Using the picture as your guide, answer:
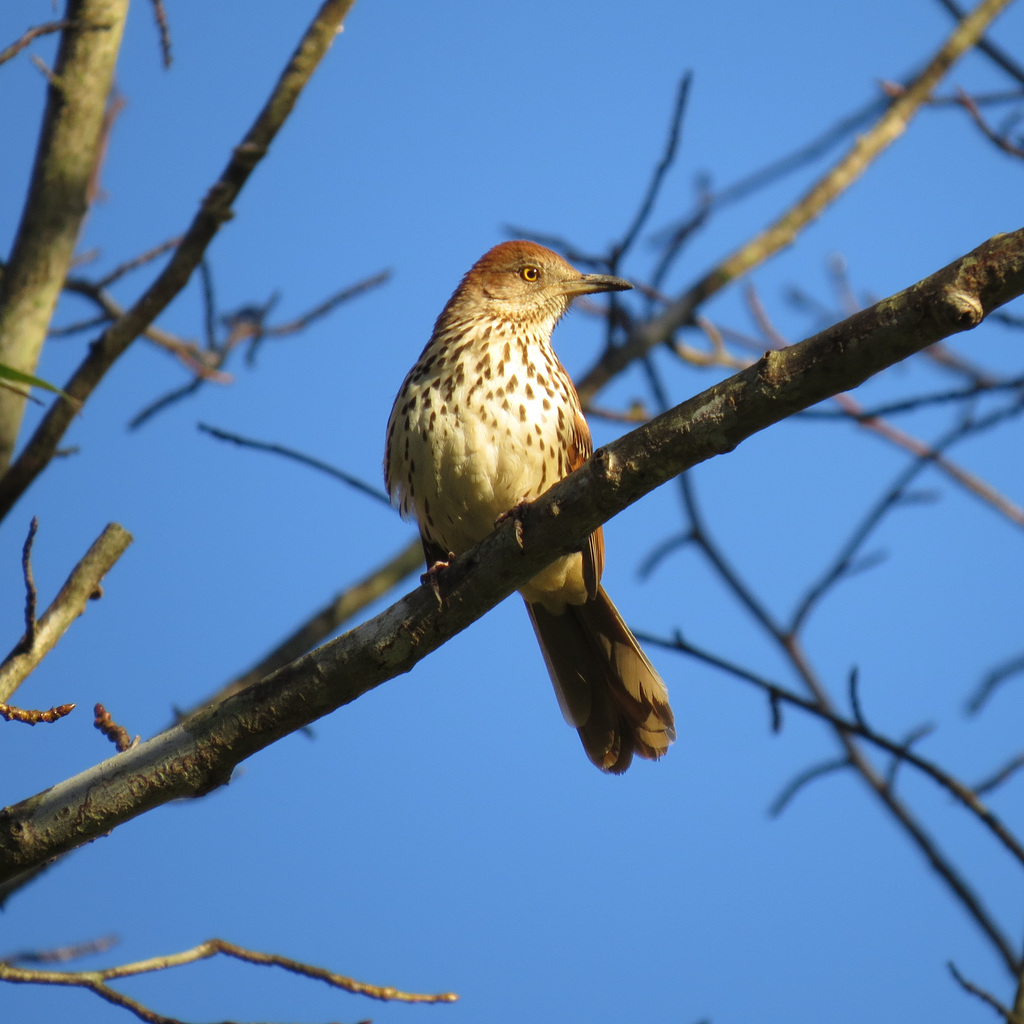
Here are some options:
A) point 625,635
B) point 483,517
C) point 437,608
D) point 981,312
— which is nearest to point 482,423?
point 483,517

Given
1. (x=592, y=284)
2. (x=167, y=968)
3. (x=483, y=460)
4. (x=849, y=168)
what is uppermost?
(x=849, y=168)

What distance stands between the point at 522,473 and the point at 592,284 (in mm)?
1442

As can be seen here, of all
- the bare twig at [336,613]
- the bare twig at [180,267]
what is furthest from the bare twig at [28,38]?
the bare twig at [336,613]

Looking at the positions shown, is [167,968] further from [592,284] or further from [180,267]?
[592,284]

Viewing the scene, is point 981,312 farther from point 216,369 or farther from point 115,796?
point 216,369

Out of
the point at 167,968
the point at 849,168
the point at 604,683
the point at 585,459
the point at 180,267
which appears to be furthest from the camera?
the point at 849,168

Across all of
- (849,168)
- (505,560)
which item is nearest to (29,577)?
(505,560)

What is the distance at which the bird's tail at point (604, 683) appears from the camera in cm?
476

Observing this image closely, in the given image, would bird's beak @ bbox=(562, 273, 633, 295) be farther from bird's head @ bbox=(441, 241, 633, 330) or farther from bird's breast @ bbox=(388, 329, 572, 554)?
bird's breast @ bbox=(388, 329, 572, 554)

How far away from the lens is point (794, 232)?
5.95m

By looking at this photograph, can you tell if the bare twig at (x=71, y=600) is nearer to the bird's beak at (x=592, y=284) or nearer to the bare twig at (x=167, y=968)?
the bare twig at (x=167, y=968)

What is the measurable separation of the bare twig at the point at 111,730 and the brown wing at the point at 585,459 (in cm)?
201

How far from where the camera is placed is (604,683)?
192 inches

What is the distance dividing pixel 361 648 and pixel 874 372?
55.7 inches
